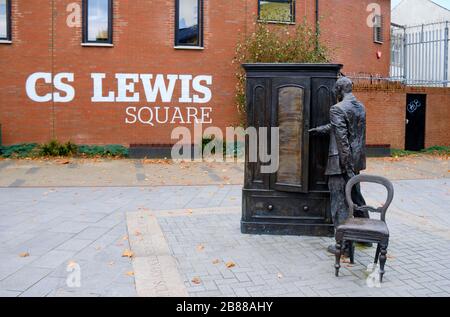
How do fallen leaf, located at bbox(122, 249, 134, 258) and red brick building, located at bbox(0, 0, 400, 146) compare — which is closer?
fallen leaf, located at bbox(122, 249, 134, 258)

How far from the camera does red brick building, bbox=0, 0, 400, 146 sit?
Result: 15.6 m

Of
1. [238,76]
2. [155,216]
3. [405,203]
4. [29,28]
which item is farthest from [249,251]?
[29,28]

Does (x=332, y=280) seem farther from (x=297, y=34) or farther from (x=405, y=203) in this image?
(x=297, y=34)

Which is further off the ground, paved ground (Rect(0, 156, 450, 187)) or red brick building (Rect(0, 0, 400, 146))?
red brick building (Rect(0, 0, 400, 146))

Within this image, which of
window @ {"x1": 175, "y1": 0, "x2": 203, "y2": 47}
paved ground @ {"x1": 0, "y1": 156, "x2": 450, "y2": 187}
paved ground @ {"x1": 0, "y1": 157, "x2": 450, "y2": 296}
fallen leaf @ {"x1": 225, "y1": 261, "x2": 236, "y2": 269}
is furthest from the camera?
window @ {"x1": 175, "y1": 0, "x2": 203, "y2": 47}

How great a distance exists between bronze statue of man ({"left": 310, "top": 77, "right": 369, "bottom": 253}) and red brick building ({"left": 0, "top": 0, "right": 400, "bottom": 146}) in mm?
10639

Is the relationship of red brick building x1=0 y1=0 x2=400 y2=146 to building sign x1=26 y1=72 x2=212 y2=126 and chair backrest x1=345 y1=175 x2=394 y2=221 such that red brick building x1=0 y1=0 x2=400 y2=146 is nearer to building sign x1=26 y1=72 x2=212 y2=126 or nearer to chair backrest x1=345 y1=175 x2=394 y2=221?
building sign x1=26 y1=72 x2=212 y2=126

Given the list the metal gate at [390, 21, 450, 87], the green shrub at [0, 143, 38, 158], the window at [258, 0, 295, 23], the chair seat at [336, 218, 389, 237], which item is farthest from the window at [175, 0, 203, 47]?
the chair seat at [336, 218, 389, 237]

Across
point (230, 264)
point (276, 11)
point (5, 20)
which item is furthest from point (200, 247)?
point (276, 11)

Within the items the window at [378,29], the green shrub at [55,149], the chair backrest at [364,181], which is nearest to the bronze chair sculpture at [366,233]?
the chair backrest at [364,181]

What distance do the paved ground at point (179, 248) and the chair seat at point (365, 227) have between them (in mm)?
511

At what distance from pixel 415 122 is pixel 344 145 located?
1366cm

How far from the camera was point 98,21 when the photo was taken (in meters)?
16.1

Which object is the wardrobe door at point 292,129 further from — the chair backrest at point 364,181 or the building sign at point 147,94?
the building sign at point 147,94
